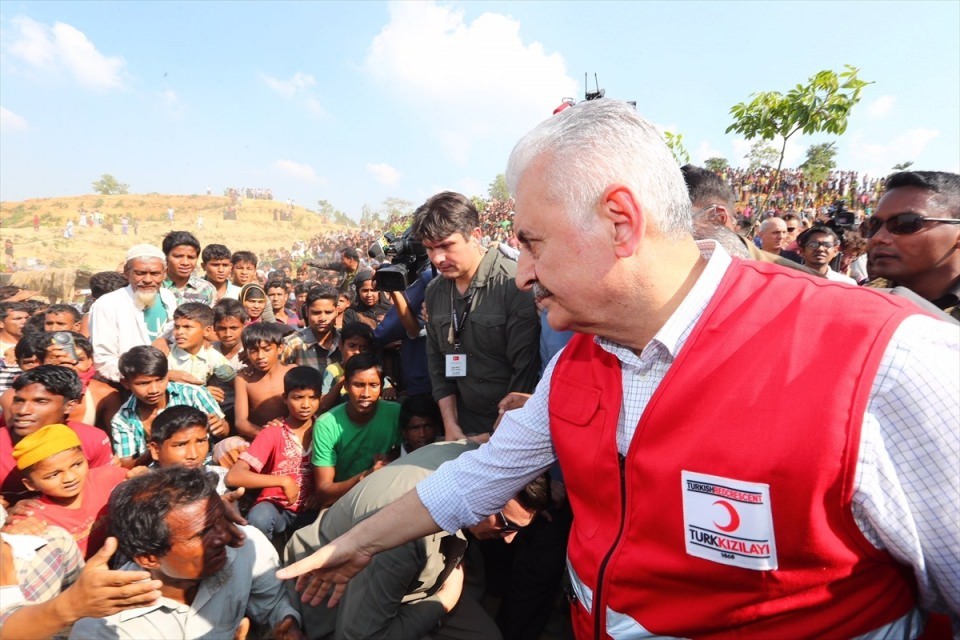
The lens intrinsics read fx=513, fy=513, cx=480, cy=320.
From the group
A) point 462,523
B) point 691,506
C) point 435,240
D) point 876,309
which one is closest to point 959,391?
point 876,309

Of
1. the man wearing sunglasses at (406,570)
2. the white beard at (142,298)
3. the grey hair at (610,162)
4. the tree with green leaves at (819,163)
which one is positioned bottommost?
the man wearing sunglasses at (406,570)

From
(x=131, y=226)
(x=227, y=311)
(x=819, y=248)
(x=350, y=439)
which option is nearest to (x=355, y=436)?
(x=350, y=439)

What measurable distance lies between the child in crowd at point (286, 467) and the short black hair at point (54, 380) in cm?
106

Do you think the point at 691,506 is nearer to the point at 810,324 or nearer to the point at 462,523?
the point at 810,324

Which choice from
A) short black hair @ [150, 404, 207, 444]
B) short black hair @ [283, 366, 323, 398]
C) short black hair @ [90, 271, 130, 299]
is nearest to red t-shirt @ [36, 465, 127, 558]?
short black hair @ [150, 404, 207, 444]

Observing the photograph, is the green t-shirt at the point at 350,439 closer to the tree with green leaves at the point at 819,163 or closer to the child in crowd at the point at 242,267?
the child in crowd at the point at 242,267

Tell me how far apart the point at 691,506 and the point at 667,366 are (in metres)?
0.30

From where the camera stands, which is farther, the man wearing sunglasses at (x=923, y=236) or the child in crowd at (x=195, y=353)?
the child in crowd at (x=195, y=353)

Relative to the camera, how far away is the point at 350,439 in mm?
3307

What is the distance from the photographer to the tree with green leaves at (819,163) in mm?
21859

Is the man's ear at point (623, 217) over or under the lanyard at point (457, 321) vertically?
over

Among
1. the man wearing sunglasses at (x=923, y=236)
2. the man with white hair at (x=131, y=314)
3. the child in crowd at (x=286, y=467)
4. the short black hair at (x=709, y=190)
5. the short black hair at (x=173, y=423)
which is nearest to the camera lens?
the man wearing sunglasses at (x=923, y=236)

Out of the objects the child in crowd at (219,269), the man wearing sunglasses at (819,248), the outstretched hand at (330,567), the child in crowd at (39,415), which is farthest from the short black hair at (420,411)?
the man wearing sunglasses at (819,248)

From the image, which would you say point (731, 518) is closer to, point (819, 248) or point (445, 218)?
point (445, 218)
